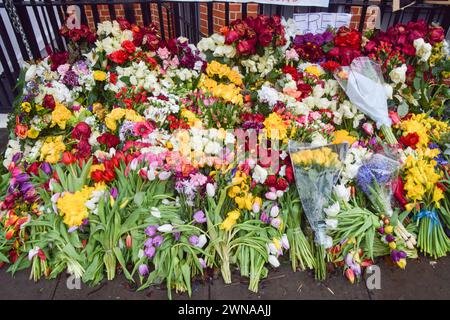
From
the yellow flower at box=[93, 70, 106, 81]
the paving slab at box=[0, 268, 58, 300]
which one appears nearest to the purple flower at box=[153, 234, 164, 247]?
the paving slab at box=[0, 268, 58, 300]

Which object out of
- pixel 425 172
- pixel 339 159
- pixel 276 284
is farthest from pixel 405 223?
pixel 276 284

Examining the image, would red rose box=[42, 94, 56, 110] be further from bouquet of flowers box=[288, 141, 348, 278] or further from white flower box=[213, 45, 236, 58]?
bouquet of flowers box=[288, 141, 348, 278]

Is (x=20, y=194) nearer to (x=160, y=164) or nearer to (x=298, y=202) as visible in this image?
(x=160, y=164)

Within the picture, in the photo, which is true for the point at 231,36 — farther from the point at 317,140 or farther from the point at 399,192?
the point at 399,192

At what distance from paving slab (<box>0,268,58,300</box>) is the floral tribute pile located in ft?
0.18

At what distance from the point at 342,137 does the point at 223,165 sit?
968mm

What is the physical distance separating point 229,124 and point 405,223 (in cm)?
147

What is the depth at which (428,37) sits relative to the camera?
290 centimetres

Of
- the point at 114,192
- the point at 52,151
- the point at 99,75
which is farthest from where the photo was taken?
the point at 99,75

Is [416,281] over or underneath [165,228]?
underneath

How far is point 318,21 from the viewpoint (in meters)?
3.25

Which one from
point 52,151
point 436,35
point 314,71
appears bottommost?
point 52,151

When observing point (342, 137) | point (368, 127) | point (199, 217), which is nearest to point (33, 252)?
point (199, 217)

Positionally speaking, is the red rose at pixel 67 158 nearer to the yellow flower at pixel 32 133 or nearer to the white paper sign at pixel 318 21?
the yellow flower at pixel 32 133
